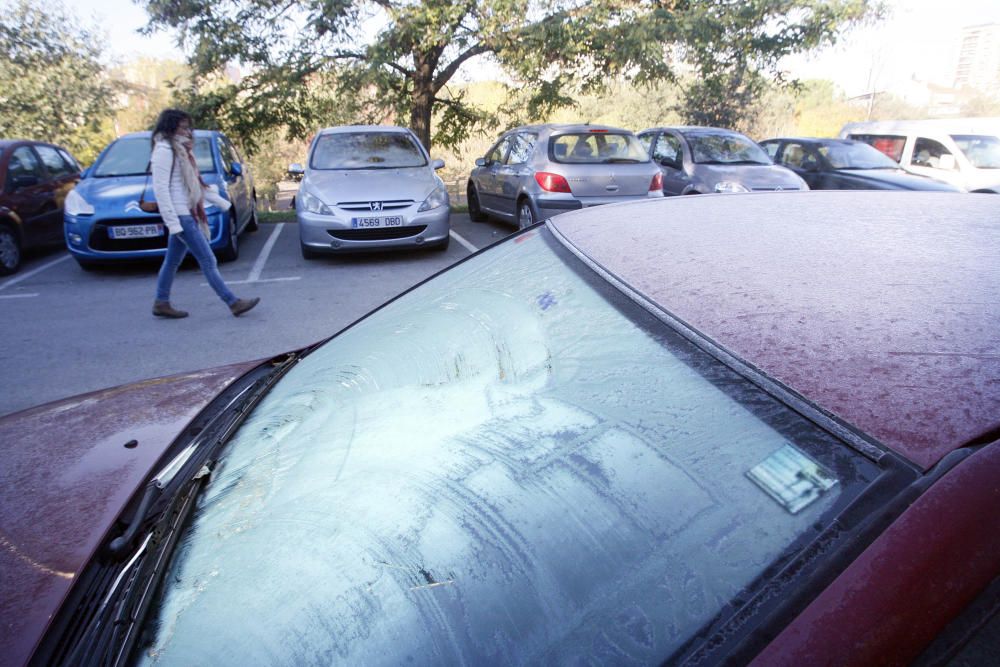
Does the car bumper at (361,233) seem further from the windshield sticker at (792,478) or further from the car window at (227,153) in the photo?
the windshield sticker at (792,478)

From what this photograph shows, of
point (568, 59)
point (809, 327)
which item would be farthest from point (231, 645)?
point (568, 59)

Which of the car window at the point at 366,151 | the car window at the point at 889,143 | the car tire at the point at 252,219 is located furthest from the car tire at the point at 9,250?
the car window at the point at 889,143

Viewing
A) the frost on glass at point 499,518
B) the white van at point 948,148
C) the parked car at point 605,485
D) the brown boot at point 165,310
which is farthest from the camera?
the white van at point 948,148

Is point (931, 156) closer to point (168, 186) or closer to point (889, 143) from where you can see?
point (889, 143)

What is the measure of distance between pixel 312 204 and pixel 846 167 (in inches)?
322

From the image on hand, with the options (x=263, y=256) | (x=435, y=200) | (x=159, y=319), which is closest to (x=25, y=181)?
(x=263, y=256)

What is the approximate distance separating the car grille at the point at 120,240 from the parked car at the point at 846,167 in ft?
30.3

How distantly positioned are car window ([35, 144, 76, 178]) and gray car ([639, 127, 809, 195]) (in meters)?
8.75

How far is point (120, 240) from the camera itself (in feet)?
22.9

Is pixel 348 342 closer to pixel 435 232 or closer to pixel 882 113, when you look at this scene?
pixel 435 232

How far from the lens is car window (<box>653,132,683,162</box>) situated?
9.73 m

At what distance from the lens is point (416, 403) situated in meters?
1.40

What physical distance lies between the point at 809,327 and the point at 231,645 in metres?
1.01

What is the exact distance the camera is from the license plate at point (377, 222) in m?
7.24
